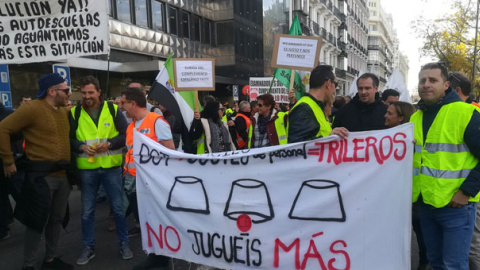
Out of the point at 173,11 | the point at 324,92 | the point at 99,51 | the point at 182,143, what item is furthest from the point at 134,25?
the point at 324,92

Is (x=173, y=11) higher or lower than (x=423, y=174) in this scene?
higher

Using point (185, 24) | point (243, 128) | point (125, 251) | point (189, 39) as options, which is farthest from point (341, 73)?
point (125, 251)

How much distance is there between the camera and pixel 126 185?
12.8 ft

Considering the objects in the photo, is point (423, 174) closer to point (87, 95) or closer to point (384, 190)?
point (384, 190)

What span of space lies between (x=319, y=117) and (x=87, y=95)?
7.92 feet

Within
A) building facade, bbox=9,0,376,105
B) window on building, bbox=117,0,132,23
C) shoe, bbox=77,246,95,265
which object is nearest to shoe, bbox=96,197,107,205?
building facade, bbox=9,0,376,105

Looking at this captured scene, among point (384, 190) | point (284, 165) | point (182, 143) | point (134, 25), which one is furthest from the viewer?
point (134, 25)

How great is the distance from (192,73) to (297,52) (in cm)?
176

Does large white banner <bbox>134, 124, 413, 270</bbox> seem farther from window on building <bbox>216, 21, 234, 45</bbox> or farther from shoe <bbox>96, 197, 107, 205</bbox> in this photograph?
window on building <bbox>216, 21, 234, 45</bbox>

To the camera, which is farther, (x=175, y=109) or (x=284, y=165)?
(x=175, y=109)

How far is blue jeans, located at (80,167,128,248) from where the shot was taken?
3.90 m

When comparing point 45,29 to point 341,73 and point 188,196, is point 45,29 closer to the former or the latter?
point 188,196

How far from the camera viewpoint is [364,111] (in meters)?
3.96

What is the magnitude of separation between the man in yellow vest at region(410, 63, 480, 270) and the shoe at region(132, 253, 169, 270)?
2503mm
